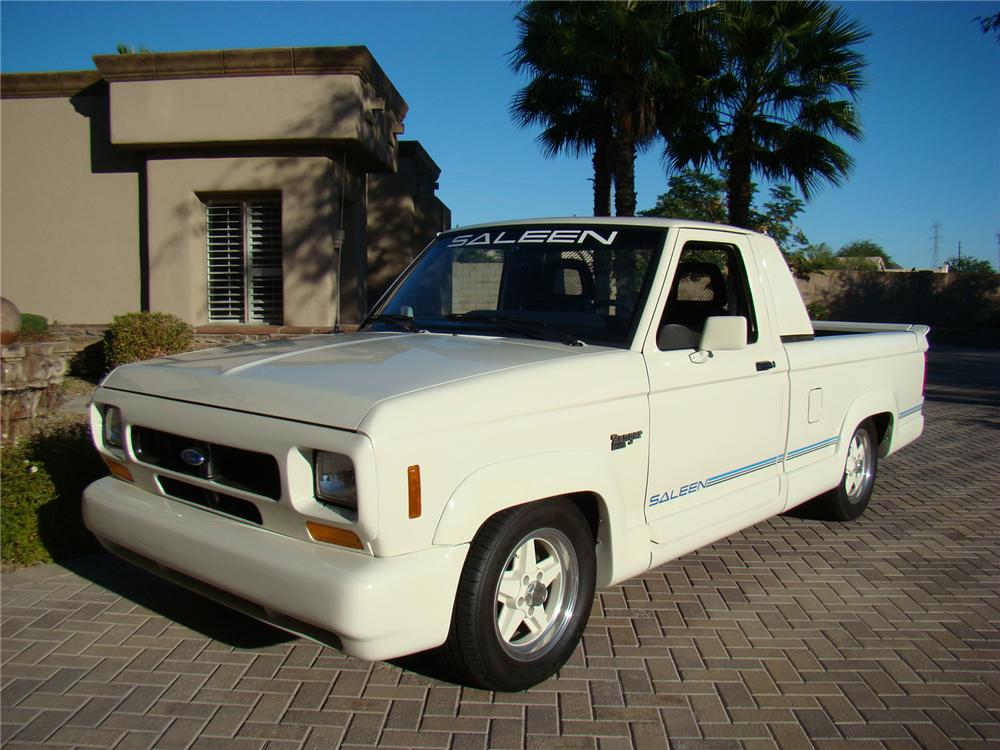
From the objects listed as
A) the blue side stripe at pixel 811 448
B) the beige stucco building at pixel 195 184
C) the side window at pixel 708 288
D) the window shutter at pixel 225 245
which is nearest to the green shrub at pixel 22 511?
the side window at pixel 708 288

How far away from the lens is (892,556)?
4.97m

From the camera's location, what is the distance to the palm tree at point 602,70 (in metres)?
14.4

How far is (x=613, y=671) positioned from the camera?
3.38 meters

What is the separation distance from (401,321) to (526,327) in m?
0.82

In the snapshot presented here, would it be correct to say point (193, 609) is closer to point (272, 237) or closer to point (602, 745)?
point (602, 745)

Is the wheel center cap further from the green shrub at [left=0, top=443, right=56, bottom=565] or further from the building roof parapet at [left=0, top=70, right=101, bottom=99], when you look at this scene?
the building roof parapet at [left=0, top=70, right=101, bottom=99]

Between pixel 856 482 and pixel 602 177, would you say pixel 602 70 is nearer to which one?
pixel 602 177

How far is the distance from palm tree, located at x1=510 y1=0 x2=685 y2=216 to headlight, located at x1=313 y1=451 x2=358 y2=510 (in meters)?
13.4

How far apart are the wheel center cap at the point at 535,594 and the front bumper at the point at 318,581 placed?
1.56 ft

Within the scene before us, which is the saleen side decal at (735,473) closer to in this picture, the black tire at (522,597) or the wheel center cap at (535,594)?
the black tire at (522,597)

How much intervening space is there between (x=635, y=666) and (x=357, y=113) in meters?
10.6

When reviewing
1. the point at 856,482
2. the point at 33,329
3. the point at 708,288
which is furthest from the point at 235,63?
the point at 856,482

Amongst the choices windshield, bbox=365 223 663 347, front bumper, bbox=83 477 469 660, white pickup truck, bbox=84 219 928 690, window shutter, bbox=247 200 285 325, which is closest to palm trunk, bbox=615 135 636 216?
window shutter, bbox=247 200 285 325

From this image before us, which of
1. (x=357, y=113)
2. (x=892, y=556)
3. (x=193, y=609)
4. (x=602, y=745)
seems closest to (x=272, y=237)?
(x=357, y=113)
